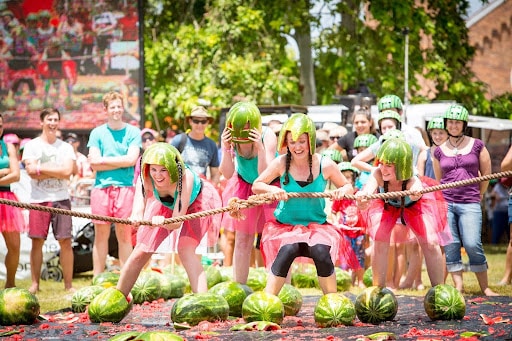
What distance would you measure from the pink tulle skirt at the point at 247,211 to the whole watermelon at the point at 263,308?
1325 mm

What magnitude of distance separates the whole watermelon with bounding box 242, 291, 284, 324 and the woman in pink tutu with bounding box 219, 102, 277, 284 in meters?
1.20

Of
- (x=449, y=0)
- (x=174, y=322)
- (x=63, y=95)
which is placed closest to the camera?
(x=174, y=322)

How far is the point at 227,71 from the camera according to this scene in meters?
22.8

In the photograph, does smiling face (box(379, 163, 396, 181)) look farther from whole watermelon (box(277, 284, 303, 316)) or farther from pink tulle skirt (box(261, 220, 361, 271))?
whole watermelon (box(277, 284, 303, 316))

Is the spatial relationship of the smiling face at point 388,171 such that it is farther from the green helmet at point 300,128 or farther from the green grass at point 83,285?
the green grass at point 83,285

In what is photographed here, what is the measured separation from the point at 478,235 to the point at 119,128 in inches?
170

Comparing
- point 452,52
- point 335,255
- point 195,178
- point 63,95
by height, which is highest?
point 452,52

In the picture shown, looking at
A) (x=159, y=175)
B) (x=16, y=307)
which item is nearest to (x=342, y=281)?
(x=159, y=175)

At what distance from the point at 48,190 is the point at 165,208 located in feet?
11.5

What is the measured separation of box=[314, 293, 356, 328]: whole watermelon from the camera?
24.7ft

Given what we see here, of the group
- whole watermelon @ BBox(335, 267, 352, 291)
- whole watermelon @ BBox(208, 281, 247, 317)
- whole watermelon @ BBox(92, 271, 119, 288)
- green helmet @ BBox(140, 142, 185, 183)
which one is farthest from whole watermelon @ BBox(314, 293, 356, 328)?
whole watermelon @ BBox(335, 267, 352, 291)

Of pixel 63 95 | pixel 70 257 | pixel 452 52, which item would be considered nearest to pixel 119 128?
pixel 70 257

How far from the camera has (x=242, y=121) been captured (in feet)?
28.2

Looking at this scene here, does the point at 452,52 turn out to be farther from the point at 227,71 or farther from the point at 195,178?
the point at 195,178
